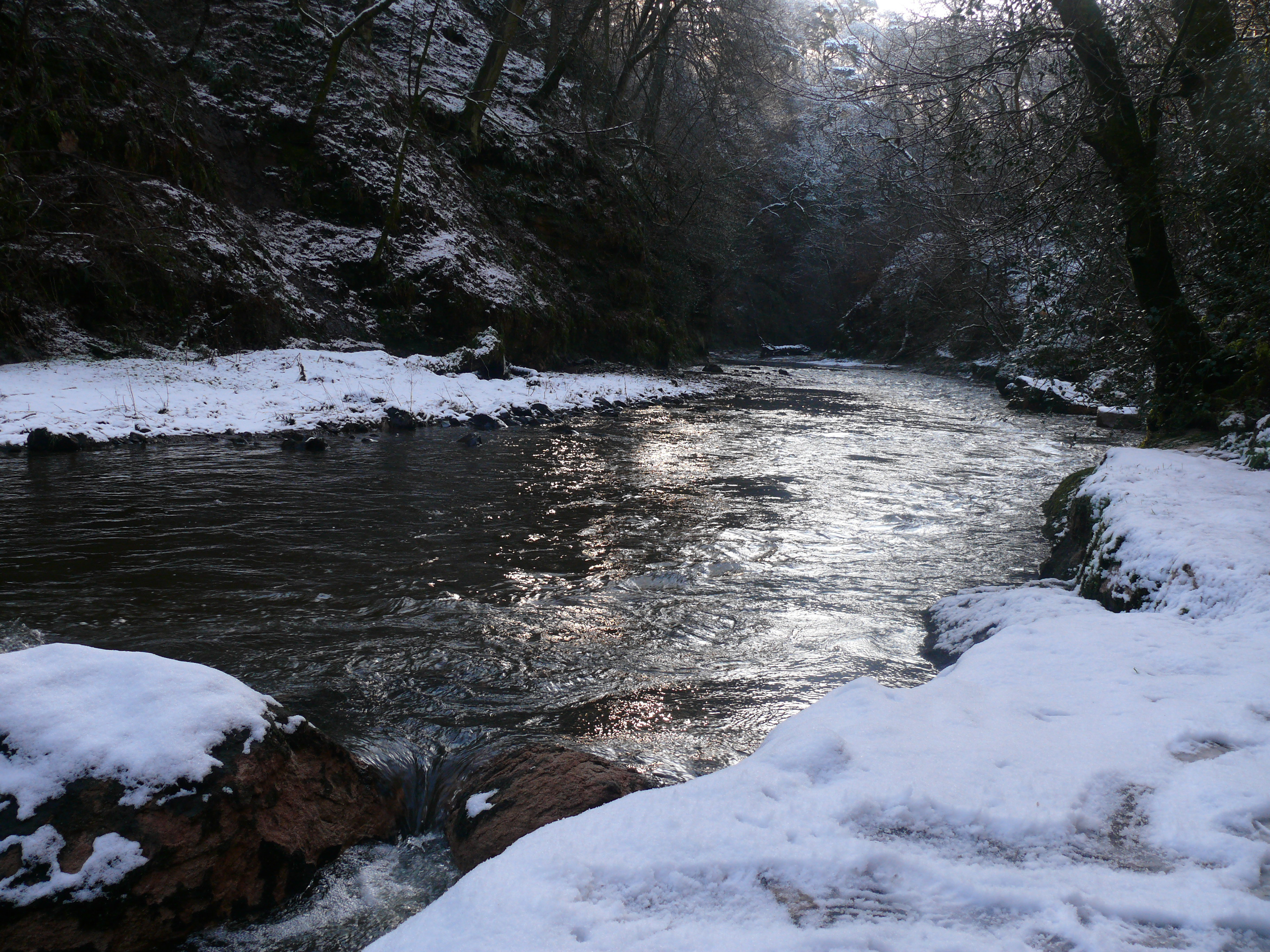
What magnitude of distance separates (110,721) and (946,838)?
2614mm

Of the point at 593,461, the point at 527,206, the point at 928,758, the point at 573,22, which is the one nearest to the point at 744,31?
the point at 573,22

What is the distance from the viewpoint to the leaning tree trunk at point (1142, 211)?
6820 mm

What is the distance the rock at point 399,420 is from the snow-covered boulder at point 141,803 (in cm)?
1063

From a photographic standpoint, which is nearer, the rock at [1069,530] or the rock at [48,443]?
the rock at [1069,530]

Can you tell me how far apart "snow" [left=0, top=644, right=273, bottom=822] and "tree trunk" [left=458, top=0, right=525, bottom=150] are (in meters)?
19.0

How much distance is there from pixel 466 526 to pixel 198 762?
4.86 m

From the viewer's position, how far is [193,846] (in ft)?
7.85

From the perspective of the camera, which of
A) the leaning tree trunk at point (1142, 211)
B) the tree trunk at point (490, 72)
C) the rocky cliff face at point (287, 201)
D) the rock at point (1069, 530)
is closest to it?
the rock at point (1069, 530)

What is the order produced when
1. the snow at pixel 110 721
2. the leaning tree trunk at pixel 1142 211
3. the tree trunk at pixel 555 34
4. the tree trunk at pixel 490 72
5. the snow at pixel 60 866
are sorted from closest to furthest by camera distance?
1. the snow at pixel 60 866
2. the snow at pixel 110 721
3. the leaning tree trunk at pixel 1142 211
4. the tree trunk at pixel 490 72
5. the tree trunk at pixel 555 34

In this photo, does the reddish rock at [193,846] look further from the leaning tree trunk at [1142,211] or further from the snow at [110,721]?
the leaning tree trunk at [1142,211]

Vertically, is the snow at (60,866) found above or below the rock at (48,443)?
below

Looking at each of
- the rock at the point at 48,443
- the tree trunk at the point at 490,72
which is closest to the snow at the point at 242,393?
the rock at the point at 48,443

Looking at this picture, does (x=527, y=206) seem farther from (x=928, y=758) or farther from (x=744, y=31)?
(x=928, y=758)

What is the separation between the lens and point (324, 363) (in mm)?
14031
